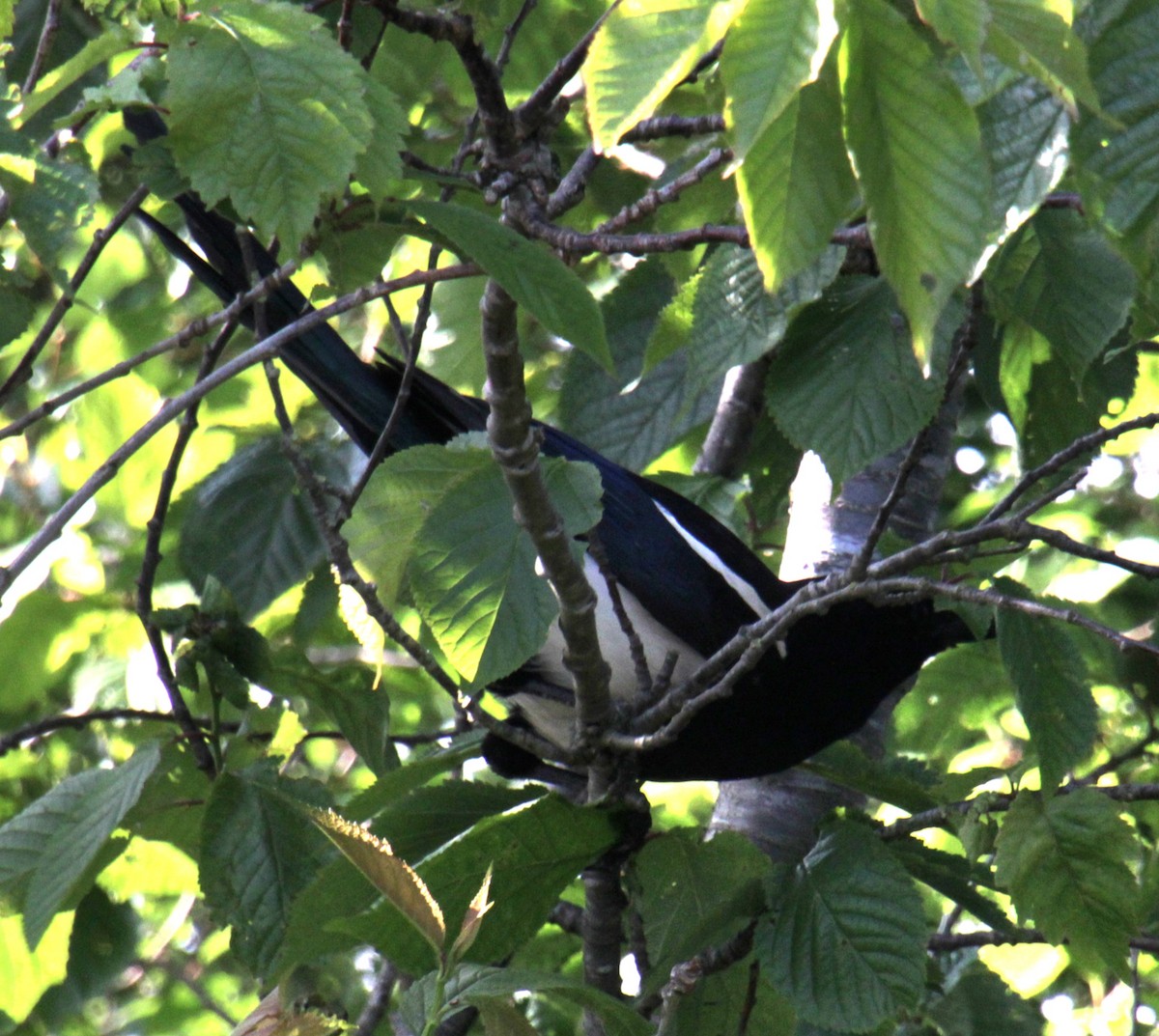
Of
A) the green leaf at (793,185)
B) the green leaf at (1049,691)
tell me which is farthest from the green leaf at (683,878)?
the green leaf at (793,185)

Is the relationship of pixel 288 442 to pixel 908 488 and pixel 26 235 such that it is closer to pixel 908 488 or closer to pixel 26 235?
pixel 26 235

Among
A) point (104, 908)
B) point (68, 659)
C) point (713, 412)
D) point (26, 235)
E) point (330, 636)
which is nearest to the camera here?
point (26, 235)

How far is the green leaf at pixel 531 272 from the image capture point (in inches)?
47.9

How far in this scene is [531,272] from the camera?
123cm

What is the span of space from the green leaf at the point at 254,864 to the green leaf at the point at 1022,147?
1.25 meters

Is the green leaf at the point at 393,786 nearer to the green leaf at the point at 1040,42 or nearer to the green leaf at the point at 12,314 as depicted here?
the green leaf at the point at 12,314

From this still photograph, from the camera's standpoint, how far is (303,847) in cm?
197

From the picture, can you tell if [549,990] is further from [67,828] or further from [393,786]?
[67,828]

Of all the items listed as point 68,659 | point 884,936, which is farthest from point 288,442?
point 68,659

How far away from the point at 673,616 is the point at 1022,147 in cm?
147

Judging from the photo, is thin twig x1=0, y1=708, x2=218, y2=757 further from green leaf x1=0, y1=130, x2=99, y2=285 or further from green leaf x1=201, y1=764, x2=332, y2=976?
→ green leaf x1=0, y1=130, x2=99, y2=285

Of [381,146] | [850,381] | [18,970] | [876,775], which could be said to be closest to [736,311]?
[850,381]

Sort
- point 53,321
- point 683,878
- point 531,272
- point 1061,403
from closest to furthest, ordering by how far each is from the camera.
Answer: point 531,272
point 53,321
point 683,878
point 1061,403

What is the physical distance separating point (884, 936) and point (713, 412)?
1452mm
